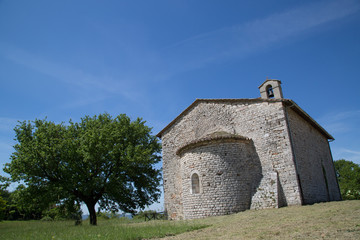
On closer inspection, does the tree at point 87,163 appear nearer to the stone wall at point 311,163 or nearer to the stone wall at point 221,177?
the stone wall at point 221,177

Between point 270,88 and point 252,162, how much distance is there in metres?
5.74

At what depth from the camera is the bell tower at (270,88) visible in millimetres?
16078

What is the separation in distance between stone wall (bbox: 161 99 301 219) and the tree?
8.63 ft

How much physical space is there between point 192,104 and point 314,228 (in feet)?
40.6

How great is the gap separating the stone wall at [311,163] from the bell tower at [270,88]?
2124mm

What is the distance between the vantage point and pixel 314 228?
6.30 meters

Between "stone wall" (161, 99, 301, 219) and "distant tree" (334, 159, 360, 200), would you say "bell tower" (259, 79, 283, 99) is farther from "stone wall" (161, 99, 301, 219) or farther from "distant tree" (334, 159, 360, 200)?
"distant tree" (334, 159, 360, 200)

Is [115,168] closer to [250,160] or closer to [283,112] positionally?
[250,160]

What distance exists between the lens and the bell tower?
633 inches

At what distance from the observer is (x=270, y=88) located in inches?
650

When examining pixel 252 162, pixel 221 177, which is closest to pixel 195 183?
pixel 221 177

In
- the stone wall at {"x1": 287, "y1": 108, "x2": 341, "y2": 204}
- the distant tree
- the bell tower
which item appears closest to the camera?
the stone wall at {"x1": 287, "y1": 108, "x2": 341, "y2": 204}

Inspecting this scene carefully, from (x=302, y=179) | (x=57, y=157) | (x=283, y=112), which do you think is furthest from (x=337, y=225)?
(x=57, y=157)

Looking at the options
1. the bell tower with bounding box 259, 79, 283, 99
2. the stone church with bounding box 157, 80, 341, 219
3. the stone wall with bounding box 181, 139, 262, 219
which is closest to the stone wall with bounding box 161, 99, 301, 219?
the stone church with bounding box 157, 80, 341, 219
